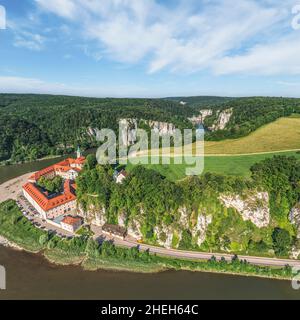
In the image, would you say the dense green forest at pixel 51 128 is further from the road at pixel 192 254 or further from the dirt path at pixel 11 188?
the road at pixel 192 254

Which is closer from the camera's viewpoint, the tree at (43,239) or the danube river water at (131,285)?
the danube river water at (131,285)

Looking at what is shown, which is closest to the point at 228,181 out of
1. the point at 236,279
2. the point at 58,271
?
the point at 236,279

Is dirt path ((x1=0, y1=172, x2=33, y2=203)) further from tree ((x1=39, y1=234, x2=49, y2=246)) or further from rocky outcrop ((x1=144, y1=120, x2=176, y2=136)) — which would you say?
rocky outcrop ((x1=144, y1=120, x2=176, y2=136))

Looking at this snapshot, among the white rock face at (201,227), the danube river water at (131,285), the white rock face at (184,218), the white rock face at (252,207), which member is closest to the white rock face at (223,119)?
the white rock face at (252,207)

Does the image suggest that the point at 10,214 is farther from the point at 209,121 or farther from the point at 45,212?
the point at 209,121

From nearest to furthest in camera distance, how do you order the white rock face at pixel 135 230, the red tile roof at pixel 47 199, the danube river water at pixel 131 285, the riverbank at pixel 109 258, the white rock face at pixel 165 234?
the danube river water at pixel 131 285
the riverbank at pixel 109 258
the white rock face at pixel 165 234
the white rock face at pixel 135 230
the red tile roof at pixel 47 199

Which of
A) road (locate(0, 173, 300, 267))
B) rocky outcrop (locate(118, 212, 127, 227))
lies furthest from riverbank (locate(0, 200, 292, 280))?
rocky outcrop (locate(118, 212, 127, 227))
